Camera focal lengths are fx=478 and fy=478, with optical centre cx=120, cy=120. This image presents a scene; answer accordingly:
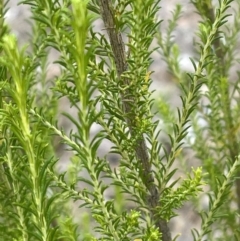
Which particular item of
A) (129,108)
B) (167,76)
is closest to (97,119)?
(129,108)

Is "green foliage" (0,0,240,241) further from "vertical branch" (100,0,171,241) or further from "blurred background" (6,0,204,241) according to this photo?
"blurred background" (6,0,204,241)

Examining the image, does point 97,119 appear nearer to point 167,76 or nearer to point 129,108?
point 129,108

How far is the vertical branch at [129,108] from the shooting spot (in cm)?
92

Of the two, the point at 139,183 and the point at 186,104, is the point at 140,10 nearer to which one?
the point at 186,104

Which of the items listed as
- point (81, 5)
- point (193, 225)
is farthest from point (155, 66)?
point (81, 5)

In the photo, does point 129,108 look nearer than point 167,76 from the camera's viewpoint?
Yes

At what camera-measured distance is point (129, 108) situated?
982 millimetres

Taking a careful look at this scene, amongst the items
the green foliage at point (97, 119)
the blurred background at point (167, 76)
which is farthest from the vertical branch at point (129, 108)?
the blurred background at point (167, 76)

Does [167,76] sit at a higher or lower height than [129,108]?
higher

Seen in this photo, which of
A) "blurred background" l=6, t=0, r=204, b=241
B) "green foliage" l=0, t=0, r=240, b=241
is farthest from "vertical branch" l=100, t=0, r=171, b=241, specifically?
"blurred background" l=6, t=0, r=204, b=241

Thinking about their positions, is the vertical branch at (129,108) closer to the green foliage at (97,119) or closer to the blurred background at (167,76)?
the green foliage at (97,119)

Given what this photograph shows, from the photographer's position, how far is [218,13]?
39.4 inches

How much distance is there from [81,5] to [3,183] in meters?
0.50

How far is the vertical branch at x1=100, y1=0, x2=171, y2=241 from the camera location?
92cm
